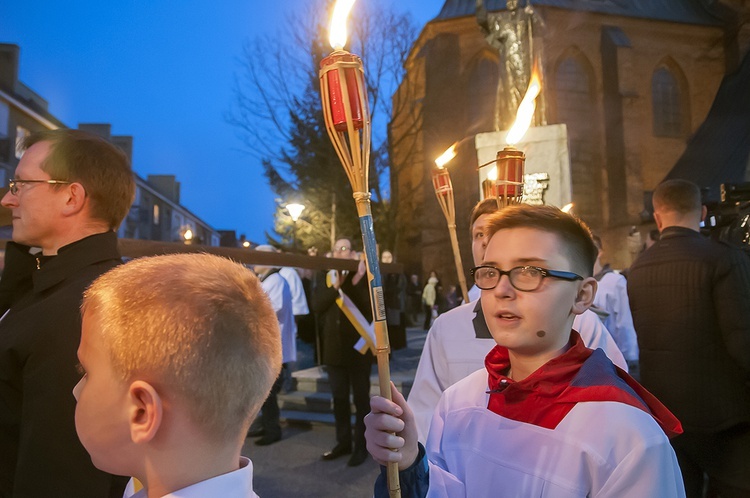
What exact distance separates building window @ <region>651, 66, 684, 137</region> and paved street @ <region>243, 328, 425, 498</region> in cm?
2371

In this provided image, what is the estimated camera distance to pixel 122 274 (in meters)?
1.13

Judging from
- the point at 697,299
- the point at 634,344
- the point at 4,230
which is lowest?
the point at 634,344

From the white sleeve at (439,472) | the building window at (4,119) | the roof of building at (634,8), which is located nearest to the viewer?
the white sleeve at (439,472)

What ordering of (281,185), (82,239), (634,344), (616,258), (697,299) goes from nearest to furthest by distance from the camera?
(82,239), (697,299), (634,344), (616,258), (281,185)

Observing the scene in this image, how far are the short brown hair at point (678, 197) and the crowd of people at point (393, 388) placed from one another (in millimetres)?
280

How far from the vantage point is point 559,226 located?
1664 mm

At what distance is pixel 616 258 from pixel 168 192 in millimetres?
42294

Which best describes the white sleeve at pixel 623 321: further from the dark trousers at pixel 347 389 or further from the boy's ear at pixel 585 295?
the boy's ear at pixel 585 295

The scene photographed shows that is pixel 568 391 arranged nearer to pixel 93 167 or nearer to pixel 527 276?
pixel 527 276

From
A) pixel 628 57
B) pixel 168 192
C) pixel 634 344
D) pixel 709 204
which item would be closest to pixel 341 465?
pixel 634 344

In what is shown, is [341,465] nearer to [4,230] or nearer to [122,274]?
[4,230]

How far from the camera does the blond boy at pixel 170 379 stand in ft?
3.47

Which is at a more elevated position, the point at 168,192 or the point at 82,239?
the point at 168,192

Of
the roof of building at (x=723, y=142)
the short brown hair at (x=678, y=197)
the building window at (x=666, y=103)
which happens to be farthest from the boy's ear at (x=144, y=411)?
the building window at (x=666, y=103)
